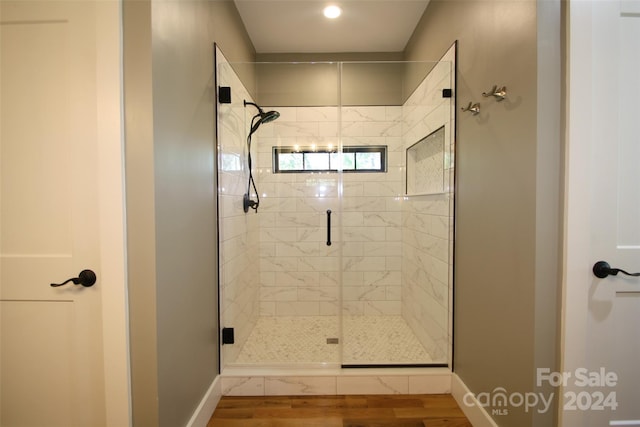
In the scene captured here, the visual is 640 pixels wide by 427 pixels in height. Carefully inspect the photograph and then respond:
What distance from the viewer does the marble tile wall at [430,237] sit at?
6.24 feet

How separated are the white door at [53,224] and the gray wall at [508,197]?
169 centimetres

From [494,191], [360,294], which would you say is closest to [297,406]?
[360,294]

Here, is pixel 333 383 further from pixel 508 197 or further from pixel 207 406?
pixel 508 197

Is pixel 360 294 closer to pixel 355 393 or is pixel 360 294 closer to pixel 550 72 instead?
pixel 355 393

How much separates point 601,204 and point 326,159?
2.13 metres

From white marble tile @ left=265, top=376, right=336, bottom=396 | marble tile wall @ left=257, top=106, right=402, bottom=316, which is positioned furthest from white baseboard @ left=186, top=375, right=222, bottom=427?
marble tile wall @ left=257, top=106, right=402, bottom=316

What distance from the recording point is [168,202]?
122cm

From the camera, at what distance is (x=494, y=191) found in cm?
139

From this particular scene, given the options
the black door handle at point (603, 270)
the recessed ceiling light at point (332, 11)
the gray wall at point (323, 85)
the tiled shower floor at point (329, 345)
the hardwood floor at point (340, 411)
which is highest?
the recessed ceiling light at point (332, 11)

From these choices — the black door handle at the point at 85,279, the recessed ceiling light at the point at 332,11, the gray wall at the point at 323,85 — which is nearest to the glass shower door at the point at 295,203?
the gray wall at the point at 323,85

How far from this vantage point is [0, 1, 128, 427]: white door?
3.69 feet

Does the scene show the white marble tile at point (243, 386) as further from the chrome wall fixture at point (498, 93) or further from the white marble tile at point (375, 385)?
the chrome wall fixture at point (498, 93)

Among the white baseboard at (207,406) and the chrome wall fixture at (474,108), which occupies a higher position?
the chrome wall fixture at (474,108)

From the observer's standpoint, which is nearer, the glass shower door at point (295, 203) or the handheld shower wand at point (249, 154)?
the handheld shower wand at point (249, 154)
